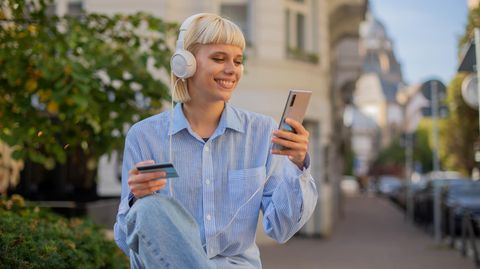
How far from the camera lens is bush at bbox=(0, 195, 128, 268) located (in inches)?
127

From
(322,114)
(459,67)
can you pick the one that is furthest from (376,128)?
(459,67)

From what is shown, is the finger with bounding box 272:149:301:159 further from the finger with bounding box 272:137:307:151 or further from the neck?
the neck

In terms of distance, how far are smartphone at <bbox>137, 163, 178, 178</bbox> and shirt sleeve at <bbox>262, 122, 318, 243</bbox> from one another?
0.42 metres

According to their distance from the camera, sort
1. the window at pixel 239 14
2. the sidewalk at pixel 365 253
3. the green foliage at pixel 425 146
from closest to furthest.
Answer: the sidewalk at pixel 365 253 < the window at pixel 239 14 < the green foliage at pixel 425 146

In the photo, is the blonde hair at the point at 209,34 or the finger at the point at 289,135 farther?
the blonde hair at the point at 209,34

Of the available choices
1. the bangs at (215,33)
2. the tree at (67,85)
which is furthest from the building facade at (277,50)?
the bangs at (215,33)

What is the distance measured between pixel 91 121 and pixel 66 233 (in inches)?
87.9

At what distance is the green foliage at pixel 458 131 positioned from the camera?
27234mm

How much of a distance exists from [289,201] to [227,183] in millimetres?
226

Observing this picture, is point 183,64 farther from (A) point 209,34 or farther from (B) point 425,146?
(B) point 425,146

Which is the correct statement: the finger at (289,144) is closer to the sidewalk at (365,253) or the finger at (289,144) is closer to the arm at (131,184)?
the arm at (131,184)

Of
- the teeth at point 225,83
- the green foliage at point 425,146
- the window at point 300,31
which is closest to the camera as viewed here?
the teeth at point 225,83

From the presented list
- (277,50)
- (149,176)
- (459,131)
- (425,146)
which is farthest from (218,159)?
(425,146)

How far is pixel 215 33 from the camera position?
8.19 ft
